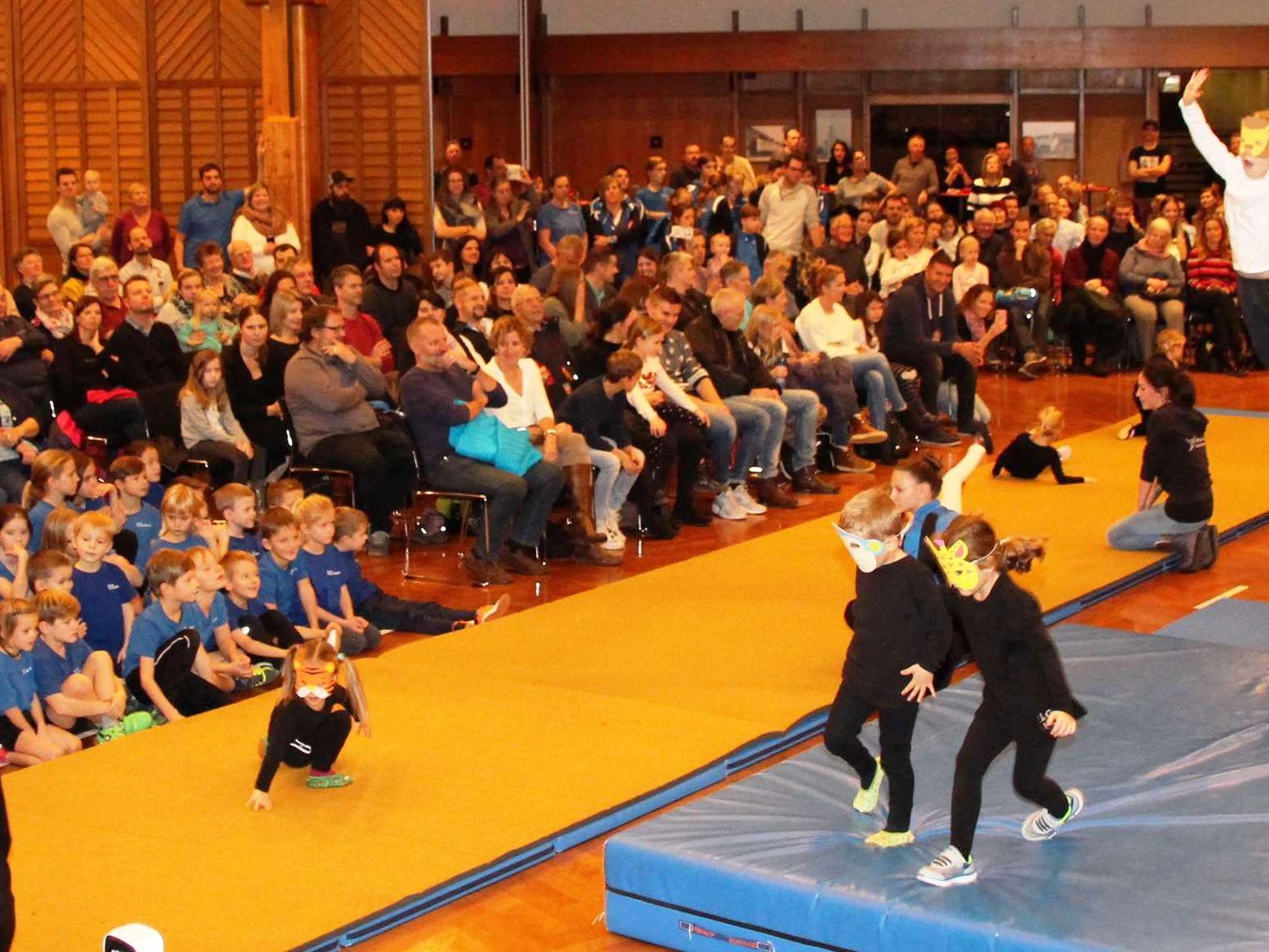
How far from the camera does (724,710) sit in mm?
5895

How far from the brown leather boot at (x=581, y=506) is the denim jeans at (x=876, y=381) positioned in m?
2.73

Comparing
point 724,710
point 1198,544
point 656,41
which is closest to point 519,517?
point 724,710

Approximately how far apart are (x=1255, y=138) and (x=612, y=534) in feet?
13.2

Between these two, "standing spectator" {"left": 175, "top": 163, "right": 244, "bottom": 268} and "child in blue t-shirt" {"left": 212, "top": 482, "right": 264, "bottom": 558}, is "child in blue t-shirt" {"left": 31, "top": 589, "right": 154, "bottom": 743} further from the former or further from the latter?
"standing spectator" {"left": 175, "top": 163, "right": 244, "bottom": 268}

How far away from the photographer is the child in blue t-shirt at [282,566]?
6.76m

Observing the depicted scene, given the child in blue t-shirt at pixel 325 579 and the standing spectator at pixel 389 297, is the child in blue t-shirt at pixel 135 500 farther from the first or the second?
the standing spectator at pixel 389 297

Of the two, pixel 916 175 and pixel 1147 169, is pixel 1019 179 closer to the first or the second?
pixel 916 175

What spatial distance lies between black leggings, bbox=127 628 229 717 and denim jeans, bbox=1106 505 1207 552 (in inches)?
171

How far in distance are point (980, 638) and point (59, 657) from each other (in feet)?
10.5

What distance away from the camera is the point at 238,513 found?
6914 mm

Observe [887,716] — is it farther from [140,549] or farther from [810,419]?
[810,419]

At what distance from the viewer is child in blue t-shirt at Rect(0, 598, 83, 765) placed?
5566 millimetres

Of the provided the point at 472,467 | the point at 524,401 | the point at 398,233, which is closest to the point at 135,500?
the point at 472,467

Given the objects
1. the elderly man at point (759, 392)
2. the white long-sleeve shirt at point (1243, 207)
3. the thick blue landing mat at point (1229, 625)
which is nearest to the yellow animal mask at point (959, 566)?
the white long-sleeve shirt at point (1243, 207)
